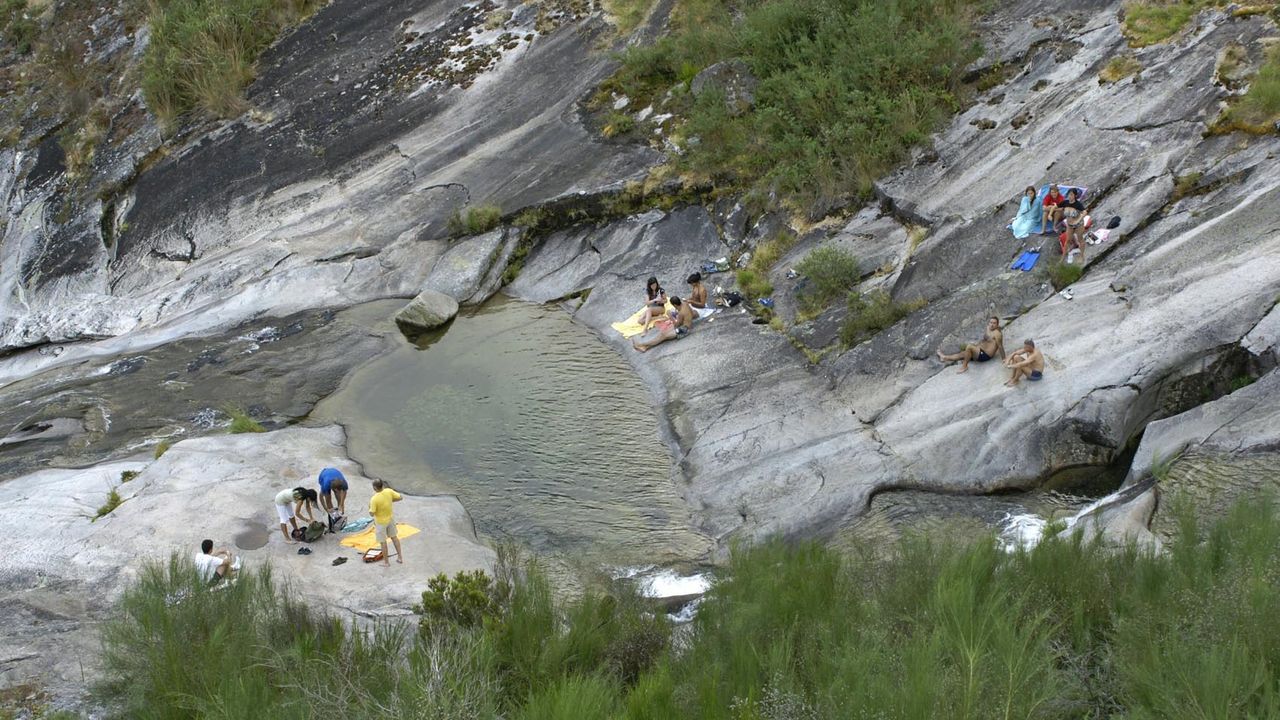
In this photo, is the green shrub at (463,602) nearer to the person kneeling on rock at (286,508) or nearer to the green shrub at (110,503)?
the person kneeling on rock at (286,508)

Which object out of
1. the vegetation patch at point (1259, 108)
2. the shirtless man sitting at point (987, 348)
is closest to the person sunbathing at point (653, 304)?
the shirtless man sitting at point (987, 348)

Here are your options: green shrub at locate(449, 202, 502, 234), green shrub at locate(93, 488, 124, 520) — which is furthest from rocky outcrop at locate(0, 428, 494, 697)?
green shrub at locate(449, 202, 502, 234)

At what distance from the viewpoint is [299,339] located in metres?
19.8

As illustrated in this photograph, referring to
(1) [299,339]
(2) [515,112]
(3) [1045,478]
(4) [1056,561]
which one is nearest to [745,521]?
(3) [1045,478]

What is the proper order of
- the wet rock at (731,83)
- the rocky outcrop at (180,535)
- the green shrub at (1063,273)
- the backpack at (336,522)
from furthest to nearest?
the wet rock at (731,83)
the green shrub at (1063,273)
the backpack at (336,522)
the rocky outcrop at (180,535)

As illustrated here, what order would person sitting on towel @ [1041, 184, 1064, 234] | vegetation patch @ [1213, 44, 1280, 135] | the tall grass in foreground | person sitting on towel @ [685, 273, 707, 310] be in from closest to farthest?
the tall grass in foreground, vegetation patch @ [1213, 44, 1280, 135], person sitting on towel @ [1041, 184, 1064, 234], person sitting on towel @ [685, 273, 707, 310]

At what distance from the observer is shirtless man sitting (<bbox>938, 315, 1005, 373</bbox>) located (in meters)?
14.1

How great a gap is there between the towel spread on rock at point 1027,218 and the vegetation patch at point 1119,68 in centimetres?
338

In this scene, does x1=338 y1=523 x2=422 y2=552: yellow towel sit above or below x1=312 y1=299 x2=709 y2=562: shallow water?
above

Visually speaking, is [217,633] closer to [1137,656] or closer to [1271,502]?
[1137,656]

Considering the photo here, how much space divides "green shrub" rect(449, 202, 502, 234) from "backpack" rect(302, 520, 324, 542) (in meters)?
9.64

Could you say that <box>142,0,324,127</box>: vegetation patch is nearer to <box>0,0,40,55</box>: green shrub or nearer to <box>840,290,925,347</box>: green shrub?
<box>0,0,40,55</box>: green shrub

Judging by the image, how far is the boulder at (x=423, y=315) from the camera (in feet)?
66.2

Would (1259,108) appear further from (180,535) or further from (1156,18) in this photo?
(180,535)
